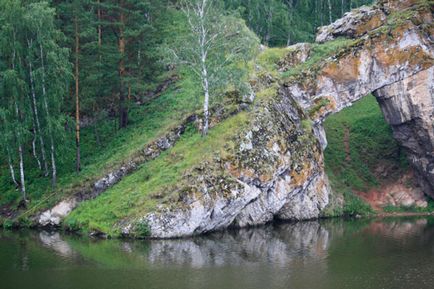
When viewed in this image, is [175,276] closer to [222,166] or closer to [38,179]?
[222,166]

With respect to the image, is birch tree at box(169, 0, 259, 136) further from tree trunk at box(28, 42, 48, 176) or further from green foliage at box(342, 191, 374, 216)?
green foliage at box(342, 191, 374, 216)

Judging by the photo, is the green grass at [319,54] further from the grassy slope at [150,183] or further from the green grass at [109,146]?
the green grass at [109,146]

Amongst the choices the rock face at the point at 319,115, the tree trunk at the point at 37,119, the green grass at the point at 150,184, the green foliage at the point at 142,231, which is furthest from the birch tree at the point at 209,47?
the tree trunk at the point at 37,119

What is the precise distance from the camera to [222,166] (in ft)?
132

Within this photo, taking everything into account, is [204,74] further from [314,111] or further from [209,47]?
[314,111]

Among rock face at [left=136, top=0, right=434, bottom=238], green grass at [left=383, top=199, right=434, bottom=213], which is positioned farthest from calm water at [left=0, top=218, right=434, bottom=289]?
green grass at [left=383, top=199, right=434, bottom=213]

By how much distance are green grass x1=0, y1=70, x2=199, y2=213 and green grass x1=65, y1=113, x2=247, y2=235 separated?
2.46 metres

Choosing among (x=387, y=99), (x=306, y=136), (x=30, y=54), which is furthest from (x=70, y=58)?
(x=387, y=99)

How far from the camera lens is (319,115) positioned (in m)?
47.8

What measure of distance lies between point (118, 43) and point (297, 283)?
29537mm

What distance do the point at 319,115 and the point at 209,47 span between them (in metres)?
11.4

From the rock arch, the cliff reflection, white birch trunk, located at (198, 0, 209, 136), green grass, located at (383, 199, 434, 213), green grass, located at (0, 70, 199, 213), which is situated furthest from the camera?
green grass, located at (383, 199, 434, 213)

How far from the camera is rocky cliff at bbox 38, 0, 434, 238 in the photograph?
4059cm

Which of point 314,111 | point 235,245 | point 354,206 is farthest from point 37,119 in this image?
point 354,206
